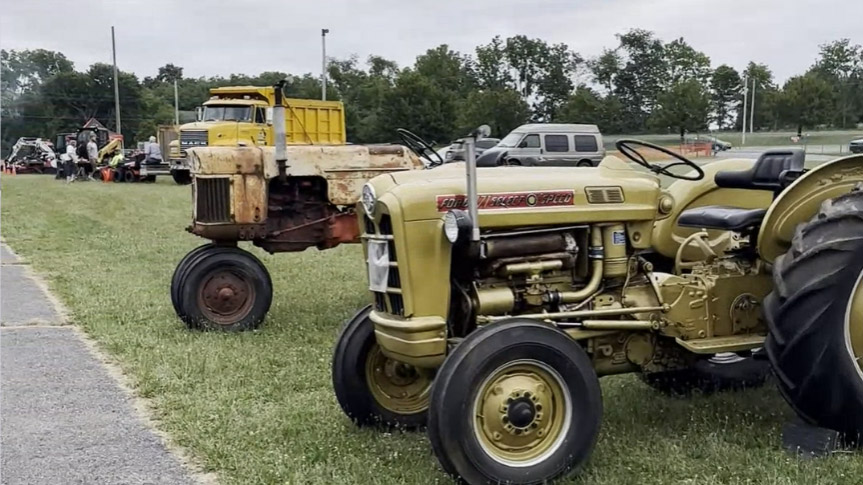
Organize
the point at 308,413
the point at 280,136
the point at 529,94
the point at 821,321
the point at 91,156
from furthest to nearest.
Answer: the point at 529,94
the point at 91,156
the point at 280,136
the point at 308,413
the point at 821,321

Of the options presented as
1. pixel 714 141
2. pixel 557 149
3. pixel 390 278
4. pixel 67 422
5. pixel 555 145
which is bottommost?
pixel 67 422

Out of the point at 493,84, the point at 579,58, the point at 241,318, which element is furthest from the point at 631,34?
the point at 241,318

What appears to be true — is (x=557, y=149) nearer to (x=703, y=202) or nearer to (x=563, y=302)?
(x=703, y=202)

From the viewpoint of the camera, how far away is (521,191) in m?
3.86

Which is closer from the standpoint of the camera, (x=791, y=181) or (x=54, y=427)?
(x=791, y=181)

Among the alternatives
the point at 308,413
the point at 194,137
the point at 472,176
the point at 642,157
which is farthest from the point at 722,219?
the point at 194,137

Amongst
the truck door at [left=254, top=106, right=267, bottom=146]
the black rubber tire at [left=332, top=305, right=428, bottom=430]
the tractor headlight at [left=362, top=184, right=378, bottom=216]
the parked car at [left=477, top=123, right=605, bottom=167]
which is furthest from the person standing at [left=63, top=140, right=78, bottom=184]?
the tractor headlight at [left=362, top=184, right=378, bottom=216]

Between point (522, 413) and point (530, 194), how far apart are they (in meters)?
0.95

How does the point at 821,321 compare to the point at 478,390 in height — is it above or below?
above

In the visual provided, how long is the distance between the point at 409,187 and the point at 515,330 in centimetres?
77

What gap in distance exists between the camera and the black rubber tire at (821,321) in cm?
371

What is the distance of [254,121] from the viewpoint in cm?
2520

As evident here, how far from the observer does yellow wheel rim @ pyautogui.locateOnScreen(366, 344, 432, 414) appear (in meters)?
4.42

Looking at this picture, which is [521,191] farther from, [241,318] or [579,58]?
[579,58]
